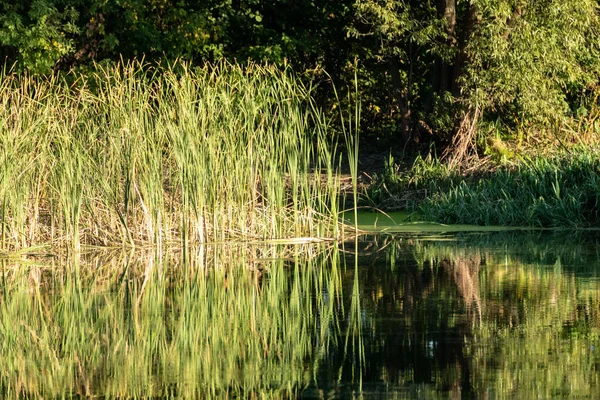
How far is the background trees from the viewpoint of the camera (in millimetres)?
16125

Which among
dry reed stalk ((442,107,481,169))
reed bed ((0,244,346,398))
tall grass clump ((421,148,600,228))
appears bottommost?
reed bed ((0,244,346,398))

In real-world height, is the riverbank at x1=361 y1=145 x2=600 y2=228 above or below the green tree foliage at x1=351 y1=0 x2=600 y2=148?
below

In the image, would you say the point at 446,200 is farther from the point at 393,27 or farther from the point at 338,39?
the point at 338,39

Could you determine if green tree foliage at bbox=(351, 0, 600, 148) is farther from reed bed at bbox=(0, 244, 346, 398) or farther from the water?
reed bed at bbox=(0, 244, 346, 398)

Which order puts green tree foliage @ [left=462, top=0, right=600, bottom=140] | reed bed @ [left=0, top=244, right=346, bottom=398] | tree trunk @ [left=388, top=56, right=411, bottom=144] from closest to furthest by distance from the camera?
reed bed @ [left=0, top=244, right=346, bottom=398] < green tree foliage @ [left=462, top=0, right=600, bottom=140] < tree trunk @ [left=388, top=56, right=411, bottom=144]

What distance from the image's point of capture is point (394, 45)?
17875mm

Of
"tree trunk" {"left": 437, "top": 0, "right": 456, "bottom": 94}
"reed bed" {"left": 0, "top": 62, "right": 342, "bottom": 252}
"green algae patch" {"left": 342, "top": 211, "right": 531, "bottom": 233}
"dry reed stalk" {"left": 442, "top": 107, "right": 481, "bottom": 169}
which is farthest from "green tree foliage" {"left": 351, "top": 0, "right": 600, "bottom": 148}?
"reed bed" {"left": 0, "top": 62, "right": 342, "bottom": 252}

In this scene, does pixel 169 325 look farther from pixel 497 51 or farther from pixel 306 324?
pixel 497 51

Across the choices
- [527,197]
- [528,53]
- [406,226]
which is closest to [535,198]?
[527,197]

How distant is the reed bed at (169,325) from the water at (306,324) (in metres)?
0.01

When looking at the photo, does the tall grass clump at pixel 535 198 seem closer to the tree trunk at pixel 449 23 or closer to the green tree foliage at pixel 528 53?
the green tree foliage at pixel 528 53

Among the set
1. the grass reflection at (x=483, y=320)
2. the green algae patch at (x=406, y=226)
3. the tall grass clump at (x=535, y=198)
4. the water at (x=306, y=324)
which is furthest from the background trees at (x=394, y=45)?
the water at (x=306, y=324)

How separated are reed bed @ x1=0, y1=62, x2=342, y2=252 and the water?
59 cm

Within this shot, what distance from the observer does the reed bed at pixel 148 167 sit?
10.0 meters
